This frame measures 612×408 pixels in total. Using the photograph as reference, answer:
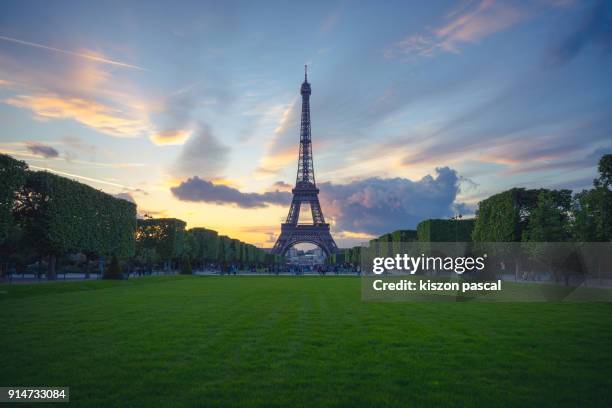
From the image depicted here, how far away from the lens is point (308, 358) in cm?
782

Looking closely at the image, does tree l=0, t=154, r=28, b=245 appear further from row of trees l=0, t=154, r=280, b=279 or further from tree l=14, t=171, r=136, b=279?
tree l=14, t=171, r=136, b=279

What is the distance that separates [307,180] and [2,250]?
57.8 metres

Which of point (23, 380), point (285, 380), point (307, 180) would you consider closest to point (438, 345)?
point (285, 380)

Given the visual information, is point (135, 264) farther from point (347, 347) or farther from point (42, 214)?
point (347, 347)

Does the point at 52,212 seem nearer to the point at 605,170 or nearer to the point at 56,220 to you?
the point at 56,220

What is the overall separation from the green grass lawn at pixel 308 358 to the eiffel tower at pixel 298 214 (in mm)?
75122

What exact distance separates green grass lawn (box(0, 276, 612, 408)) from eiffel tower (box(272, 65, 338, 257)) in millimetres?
75122

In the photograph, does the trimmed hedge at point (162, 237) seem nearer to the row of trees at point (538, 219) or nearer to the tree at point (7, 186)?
the tree at point (7, 186)

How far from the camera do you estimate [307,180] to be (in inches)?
3597

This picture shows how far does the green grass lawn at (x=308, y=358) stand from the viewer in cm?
584

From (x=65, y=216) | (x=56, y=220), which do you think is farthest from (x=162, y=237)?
(x=56, y=220)

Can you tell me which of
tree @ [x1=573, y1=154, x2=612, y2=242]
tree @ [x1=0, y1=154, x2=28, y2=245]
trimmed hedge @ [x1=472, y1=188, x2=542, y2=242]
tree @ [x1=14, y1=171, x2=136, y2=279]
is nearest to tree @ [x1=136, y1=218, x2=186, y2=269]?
tree @ [x1=14, y1=171, x2=136, y2=279]

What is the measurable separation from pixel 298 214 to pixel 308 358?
84.9 m

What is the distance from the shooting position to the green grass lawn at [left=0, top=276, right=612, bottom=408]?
19.1 ft
